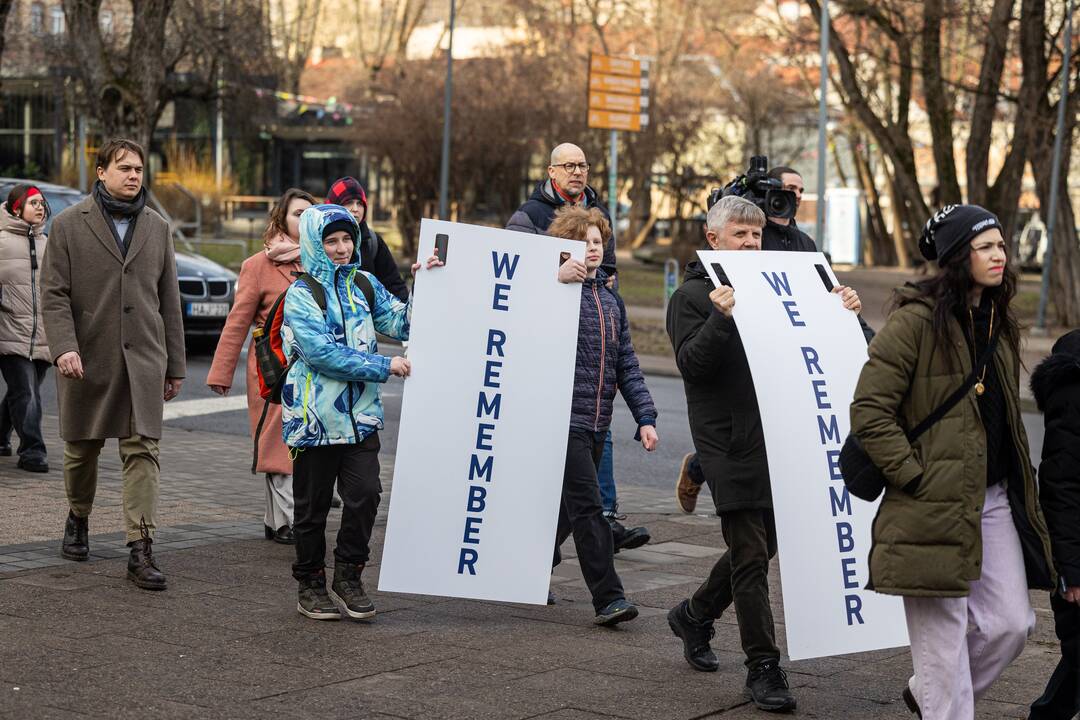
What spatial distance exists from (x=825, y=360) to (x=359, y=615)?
2.04m

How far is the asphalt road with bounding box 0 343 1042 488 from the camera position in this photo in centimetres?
1131

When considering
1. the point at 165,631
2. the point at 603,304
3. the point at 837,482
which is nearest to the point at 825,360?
the point at 837,482

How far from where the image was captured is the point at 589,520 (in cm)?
642

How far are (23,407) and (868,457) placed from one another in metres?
6.96

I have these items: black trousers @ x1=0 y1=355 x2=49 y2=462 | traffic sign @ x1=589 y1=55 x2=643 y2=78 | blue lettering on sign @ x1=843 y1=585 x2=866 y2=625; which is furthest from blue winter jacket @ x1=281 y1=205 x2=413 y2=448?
traffic sign @ x1=589 y1=55 x2=643 y2=78

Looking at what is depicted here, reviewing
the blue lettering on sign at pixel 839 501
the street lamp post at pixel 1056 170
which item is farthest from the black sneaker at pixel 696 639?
the street lamp post at pixel 1056 170

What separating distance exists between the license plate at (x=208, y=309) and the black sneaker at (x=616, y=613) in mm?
12169

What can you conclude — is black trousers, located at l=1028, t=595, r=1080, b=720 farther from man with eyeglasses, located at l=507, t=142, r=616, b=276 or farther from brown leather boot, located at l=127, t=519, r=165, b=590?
brown leather boot, located at l=127, t=519, r=165, b=590

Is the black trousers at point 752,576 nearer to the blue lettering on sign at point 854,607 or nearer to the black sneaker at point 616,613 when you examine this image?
the blue lettering on sign at point 854,607

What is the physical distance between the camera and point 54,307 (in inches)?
269

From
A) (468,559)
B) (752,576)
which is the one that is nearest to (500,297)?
(468,559)

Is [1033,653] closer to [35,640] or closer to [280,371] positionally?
[280,371]

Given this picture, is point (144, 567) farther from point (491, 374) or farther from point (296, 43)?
point (296, 43)

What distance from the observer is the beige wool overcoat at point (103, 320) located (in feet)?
22.5
